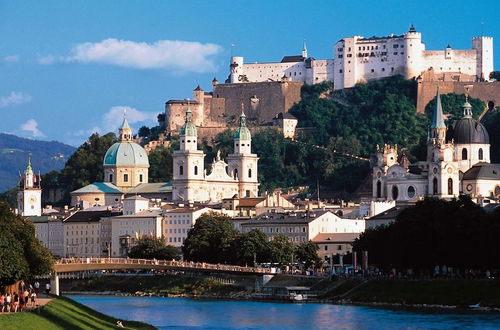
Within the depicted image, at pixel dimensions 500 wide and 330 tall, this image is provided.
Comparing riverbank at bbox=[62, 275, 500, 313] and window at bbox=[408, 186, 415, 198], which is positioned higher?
window at bbox=[408, 186, 415, 198]

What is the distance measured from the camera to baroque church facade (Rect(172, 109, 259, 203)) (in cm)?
14450

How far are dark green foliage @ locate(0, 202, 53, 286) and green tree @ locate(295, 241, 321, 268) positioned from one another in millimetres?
35935

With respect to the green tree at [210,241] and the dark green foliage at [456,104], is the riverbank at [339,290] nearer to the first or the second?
the green tree at [210,241]

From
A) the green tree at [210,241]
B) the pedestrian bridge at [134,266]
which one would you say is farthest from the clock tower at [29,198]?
the pedestrian bridge at [134,266]

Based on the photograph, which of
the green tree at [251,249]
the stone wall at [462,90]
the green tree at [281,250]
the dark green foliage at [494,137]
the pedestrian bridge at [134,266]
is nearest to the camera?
the pedestrian bridge at [134,266]

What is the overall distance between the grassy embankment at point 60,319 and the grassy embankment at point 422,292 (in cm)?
1929

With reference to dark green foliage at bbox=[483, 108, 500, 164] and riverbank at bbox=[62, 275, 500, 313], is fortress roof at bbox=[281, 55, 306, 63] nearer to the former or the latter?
dark green foliage at bbox=[483, 108, 500, 164]

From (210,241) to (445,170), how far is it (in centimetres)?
2585

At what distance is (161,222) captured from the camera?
5197 inches

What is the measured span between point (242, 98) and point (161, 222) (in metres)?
43.3

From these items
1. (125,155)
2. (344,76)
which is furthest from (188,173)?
(344,76)

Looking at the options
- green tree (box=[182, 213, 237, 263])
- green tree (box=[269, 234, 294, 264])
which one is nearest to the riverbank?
green tree (box=[182, 213, 237, 263])

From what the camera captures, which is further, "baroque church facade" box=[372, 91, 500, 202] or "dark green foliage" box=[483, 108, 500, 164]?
"dark green foliage" box=[483, 108, 500, 164]

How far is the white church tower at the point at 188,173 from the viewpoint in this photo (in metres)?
144
